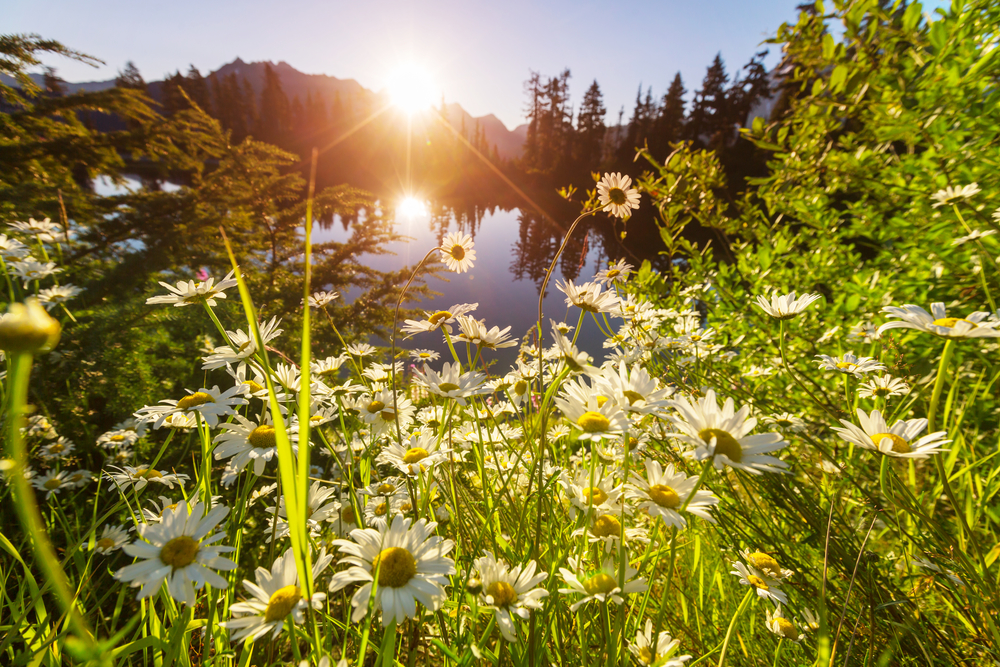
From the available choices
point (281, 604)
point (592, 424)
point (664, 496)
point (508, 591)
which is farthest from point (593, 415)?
point (281, 604)

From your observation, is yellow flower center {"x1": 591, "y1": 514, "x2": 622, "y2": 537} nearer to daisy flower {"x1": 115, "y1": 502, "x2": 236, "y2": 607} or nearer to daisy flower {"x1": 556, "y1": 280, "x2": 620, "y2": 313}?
daisy flower {"x1": 556, "y1": 280, "x2": 620, "y2": 313}

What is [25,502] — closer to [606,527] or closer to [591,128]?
[606,527]

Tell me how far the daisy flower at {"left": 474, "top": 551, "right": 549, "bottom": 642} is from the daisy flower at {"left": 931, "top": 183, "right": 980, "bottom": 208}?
144cm

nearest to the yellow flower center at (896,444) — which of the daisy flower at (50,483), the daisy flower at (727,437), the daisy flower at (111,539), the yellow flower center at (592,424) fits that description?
the daisy flower at (727,437)

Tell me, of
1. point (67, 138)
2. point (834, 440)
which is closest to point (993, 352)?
point (834, 440)

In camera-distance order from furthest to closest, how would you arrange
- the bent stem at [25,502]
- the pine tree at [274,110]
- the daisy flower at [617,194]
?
1. the pine tree at [274,110]
2. the daisy flower at [617,194]
3. the bent stem at [25,502]

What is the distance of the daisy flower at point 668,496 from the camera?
1.72 feet

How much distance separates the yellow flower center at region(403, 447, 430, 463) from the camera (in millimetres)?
736

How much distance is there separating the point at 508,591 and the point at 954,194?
152cm

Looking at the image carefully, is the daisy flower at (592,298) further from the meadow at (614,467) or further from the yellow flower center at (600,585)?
the yellow flower center at (600,585)

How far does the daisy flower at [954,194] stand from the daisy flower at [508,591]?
1435 millimetres

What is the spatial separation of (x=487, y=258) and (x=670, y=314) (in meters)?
9.15

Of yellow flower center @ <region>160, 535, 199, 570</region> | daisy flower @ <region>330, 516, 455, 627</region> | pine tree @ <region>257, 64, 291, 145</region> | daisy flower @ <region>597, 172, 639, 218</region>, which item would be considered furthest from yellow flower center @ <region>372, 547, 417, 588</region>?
pine tree @ <region>257, 64, 291, 145</region>

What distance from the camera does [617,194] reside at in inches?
36.7
